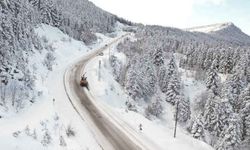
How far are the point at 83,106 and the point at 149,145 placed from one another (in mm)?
10205

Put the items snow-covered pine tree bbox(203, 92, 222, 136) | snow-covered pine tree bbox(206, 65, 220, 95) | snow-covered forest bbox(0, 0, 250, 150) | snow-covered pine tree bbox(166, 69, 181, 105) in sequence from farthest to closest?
snow-covered pine tree bbox(206, 65, 220, 95), snow-covered pine tree bbox(166, 69, 181, 105), snow-covered pine tree bbox(203, 92, 222, 136), snow-covered forest bbox(0, 0, 250, 150)

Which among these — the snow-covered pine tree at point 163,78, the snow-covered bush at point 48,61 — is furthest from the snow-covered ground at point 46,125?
the snow-covered pine tree at point 163,78

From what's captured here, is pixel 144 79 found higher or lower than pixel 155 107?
higher

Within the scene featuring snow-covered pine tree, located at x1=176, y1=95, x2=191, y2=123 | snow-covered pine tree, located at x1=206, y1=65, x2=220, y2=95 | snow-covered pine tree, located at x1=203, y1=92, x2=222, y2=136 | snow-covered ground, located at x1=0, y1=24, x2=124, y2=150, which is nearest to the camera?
snow-covered ground, located at x1=0, y1=24, x2=124, y2=150

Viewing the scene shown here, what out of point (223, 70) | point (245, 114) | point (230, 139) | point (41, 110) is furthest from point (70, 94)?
point (223, 70)

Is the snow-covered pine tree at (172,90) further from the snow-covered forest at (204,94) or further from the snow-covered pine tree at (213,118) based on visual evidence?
the snow-covered pine tree at (213,118)

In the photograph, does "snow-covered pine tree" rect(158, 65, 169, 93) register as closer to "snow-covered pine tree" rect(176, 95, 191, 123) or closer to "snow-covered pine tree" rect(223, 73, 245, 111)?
"snow-covered pine tree" rect(176, 95, 191, 123)

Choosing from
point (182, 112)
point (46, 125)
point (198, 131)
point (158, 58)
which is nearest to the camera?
point (46, 125)

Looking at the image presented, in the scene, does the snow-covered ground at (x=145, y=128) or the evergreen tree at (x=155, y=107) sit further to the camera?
the evergreen tree at (x=155, y=107)

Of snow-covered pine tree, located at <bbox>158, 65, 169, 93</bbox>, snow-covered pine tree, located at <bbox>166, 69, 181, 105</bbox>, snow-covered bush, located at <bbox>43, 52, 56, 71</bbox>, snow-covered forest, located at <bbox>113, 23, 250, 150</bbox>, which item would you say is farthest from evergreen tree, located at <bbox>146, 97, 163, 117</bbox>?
snow-covered bush, located at <bbox>43, 52, 56, 71</bbox>

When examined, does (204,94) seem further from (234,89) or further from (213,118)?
(213,118)

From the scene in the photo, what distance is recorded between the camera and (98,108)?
101ft

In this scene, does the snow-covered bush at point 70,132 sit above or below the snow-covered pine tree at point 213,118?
above

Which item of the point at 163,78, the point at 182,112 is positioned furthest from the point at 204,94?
the point at 182,112
